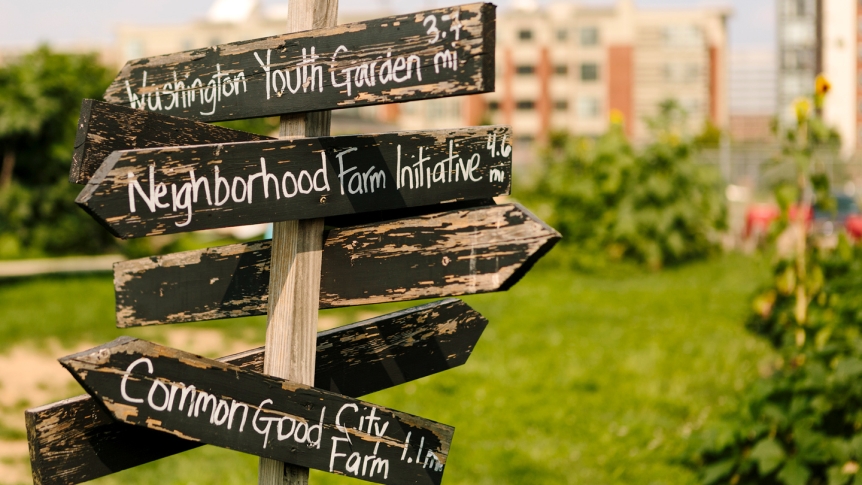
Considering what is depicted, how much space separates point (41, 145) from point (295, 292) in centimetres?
1242

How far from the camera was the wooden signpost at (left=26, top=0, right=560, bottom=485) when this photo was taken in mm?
1853

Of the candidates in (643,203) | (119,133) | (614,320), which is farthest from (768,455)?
(643,203)

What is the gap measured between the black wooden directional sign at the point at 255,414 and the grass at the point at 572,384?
2.42m

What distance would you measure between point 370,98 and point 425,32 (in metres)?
0.19

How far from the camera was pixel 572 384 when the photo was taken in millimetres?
6062

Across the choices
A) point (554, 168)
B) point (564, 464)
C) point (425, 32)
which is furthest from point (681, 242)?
point (425, 32)

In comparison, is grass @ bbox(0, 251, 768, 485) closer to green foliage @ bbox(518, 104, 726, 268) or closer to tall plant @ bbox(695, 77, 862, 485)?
tall plant @ bbox(695, 77, 862, 485)

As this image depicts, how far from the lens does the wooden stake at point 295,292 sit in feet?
6.45

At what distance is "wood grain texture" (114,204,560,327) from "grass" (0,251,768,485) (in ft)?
8.52

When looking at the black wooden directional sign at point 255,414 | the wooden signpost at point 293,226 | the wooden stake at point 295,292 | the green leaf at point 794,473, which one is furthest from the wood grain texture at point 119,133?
the green leaf at point 794,473

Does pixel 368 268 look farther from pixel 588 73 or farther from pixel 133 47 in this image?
Answer: pixel 133 47

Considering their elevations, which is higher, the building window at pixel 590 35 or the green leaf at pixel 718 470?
the building window at pixel 590 35

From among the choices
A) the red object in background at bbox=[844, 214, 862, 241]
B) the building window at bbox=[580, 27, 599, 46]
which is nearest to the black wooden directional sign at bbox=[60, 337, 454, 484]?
the red object in background at bbox=[844, 214, 862, 241]

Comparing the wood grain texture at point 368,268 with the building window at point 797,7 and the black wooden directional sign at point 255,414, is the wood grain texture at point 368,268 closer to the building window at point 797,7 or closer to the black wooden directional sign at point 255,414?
the black wooden directional sign at point 255,414
